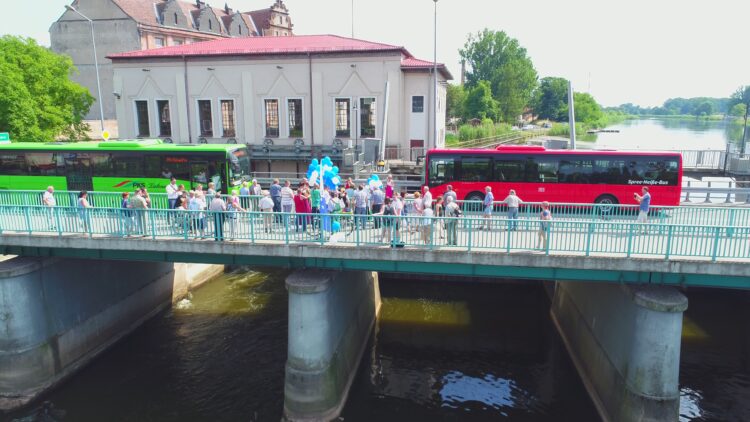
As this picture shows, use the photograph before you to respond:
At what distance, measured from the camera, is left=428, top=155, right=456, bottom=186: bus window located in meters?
21.5

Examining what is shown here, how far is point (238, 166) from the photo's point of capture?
2094 cm

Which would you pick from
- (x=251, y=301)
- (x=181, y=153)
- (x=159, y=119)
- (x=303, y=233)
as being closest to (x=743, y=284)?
(x=303, y=233)

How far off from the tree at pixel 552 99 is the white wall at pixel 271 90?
90366mm

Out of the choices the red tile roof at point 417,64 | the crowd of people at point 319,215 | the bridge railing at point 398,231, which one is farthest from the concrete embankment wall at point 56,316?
the red tile roof at point 417,64

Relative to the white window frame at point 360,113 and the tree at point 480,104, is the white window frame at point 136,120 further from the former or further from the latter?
the tree at point 480,104

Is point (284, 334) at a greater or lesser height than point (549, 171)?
lesser

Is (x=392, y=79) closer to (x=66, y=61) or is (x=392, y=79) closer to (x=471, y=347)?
(x=471, y=347)

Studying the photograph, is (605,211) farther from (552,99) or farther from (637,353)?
(552,99)

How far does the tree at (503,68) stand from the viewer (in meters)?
88.6

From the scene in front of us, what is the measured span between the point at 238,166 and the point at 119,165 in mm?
4726

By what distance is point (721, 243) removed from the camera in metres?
13.0

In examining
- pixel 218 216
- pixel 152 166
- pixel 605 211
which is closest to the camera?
pixel 218 216

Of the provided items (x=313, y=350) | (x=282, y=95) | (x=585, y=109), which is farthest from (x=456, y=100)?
(x=313, y=350)

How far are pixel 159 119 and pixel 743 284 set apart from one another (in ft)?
104
